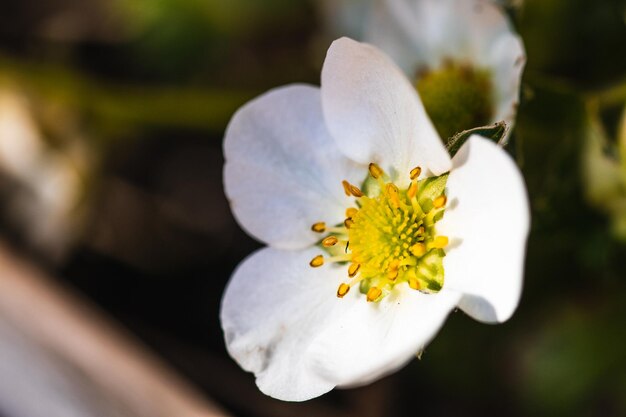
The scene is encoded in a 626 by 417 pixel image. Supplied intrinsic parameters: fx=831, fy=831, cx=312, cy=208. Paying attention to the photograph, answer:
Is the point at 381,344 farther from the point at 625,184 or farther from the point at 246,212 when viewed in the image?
the point at 625,184

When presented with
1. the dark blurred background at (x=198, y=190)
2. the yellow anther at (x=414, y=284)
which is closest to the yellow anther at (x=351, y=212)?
the yellow anther at (x=414, y=284)

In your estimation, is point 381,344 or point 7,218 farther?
point 7,218

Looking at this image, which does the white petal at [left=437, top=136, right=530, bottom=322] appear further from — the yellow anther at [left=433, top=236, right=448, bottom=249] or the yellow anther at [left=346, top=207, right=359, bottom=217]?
the yellow anther at [left=346, top=207, right=359, bottom=217]

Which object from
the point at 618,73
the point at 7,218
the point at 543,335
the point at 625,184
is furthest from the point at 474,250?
the point at 7,218


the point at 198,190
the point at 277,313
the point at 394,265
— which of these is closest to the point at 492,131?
the point at 394,265

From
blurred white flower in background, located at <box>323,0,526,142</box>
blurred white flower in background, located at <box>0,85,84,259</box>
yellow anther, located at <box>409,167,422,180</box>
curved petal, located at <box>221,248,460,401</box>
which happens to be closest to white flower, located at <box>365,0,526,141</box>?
blurred white flower in background, located at <box>323,0,526,142</box>

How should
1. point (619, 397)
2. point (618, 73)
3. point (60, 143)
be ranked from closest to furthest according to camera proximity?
point (618, 73) → point (619, 397) → point (60, 143)

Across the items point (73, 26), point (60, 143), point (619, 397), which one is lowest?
point (619, 397)

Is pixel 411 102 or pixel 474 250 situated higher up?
pixel 411 102
